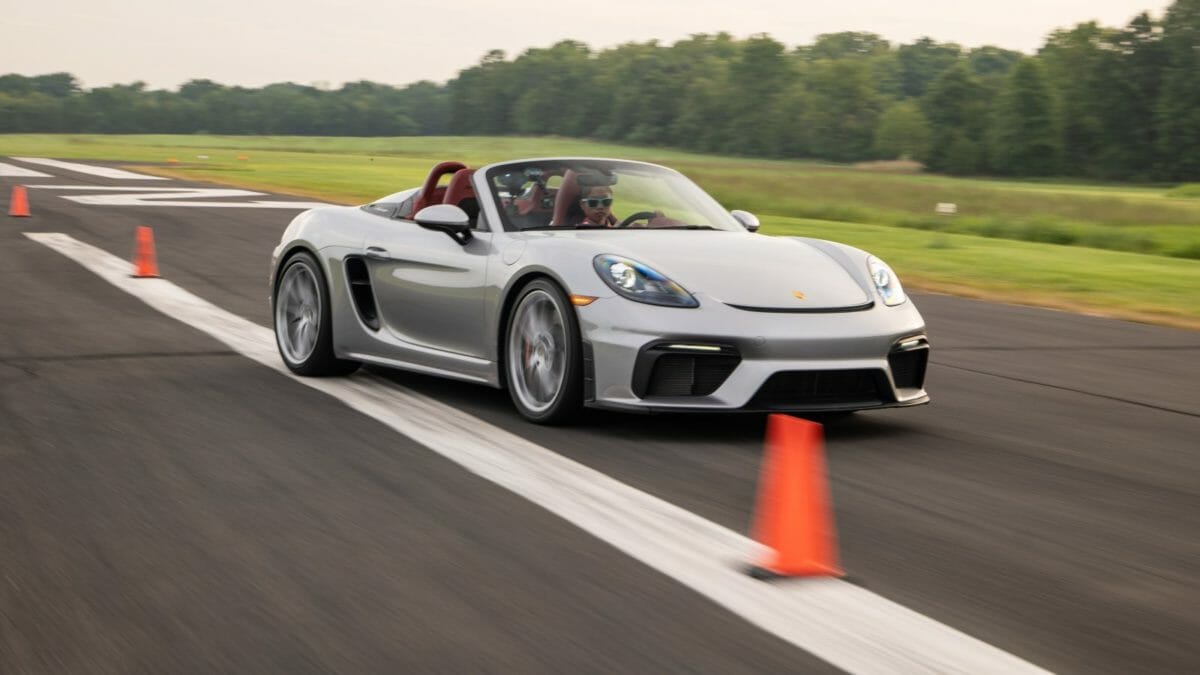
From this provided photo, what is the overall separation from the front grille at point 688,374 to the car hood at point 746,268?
29 centimetres

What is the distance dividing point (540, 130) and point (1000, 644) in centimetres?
16727

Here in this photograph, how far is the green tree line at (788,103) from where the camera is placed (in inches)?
4584

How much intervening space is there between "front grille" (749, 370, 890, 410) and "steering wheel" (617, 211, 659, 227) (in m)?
1.60

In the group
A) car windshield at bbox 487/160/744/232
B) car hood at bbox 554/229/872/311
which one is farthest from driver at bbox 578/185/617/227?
car hood at bbox 554/229/872/311

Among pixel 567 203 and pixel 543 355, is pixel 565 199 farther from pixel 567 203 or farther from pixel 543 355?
pixel 543 355

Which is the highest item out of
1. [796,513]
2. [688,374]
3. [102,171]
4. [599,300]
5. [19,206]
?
[599,300]

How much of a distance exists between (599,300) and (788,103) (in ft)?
491

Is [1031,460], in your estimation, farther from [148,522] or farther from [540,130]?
[540,130]

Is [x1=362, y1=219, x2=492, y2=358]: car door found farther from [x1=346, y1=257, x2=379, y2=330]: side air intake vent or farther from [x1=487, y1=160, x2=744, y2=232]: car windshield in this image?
[x1=487, y1=160, x2=744, y2=232]: car windshield

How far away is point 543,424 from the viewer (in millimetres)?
7219

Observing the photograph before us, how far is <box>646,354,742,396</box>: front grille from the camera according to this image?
22.2 feet

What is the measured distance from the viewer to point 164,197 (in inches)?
1144

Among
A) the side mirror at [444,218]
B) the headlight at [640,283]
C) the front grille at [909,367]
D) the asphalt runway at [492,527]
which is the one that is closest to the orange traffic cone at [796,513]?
the asphalt runway at [492,527]

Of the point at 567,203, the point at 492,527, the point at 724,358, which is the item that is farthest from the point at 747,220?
the point at 492,527
